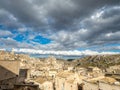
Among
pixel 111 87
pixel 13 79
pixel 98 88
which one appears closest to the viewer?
pixel 111 87

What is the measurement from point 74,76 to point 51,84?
21.3 feet

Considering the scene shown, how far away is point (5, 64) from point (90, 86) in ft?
60.6

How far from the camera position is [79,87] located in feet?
156

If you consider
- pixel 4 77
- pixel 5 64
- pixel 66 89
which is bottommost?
pixel 66 89

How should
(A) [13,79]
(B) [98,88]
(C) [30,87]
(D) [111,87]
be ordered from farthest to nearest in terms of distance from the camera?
(A) [13,79]
(B) [98,88]
(D) [111,87]
(C) [30,87]

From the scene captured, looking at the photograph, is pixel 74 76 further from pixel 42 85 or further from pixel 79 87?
pixel 42 85

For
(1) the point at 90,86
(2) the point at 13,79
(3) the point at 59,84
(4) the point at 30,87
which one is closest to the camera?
(4) the point at 30,87

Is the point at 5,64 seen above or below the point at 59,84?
above

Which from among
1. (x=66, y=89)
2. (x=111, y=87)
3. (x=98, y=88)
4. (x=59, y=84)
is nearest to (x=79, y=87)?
(x=66, y=89)

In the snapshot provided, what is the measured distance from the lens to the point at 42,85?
4844cm

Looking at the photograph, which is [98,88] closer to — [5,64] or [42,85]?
[42,85]

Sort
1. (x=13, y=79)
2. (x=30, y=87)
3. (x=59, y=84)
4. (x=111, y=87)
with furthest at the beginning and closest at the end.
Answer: (x=59, y=84)
(x=13, y=79)
(x=111, y=87)
(x=30, y=87)

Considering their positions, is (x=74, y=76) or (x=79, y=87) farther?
(x=74, y=76)

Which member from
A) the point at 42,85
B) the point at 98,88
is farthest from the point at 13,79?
the point at 98,88
